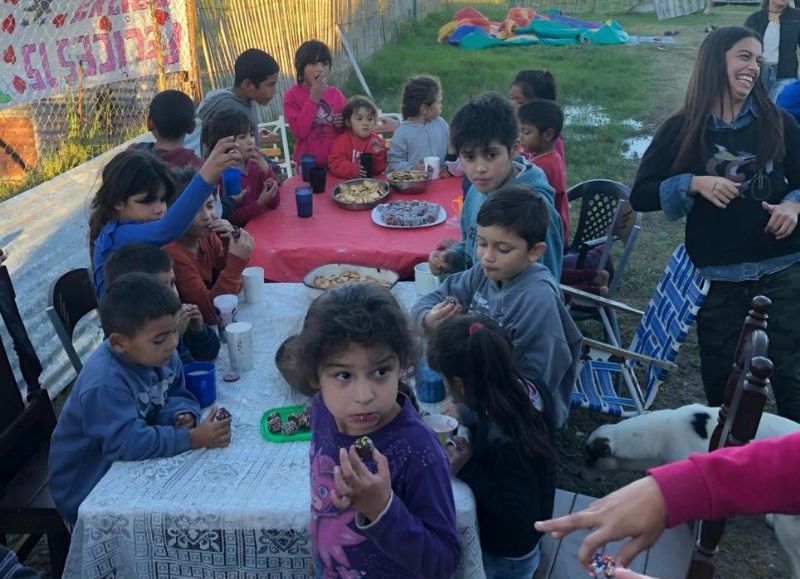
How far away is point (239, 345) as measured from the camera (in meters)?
2.64

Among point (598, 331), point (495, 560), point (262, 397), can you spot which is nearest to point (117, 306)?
point (262, 397)

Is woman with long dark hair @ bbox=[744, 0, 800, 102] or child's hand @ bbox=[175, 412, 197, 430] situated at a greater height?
woman with long dark hair @ bbox=[744, 0, 800, 102]

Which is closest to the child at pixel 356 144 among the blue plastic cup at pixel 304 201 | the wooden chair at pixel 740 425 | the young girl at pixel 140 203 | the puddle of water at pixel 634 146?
the blue plastic cup at pixel 304 201

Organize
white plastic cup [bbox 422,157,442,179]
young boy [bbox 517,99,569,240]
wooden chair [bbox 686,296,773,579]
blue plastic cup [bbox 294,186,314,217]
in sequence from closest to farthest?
wooden chair [bbox 686,296,773,579] → young boy [bbox 517,99,569,240] → blue plastic cup [bbox 294,186,314,217] → white plastic cup [bbox 422,157,442,179]

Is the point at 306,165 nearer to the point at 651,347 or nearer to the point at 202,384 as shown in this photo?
the point at 651,347

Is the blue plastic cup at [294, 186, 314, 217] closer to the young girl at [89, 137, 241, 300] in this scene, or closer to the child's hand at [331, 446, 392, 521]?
the young girl at [89, 137, 241, 300]

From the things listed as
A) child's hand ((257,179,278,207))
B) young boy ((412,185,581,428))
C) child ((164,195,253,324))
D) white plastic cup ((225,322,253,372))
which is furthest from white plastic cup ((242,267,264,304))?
child's hand ((257,179,278,207))

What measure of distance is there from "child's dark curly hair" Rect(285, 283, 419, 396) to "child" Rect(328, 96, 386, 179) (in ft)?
11.7

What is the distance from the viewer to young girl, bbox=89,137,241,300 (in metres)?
2.85

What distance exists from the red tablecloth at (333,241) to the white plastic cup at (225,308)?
0.93 m

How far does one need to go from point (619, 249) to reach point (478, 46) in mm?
11529

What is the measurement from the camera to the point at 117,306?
2.19 metres

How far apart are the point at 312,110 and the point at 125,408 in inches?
148

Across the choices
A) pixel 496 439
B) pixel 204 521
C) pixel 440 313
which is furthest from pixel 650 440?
pixel 204 521
